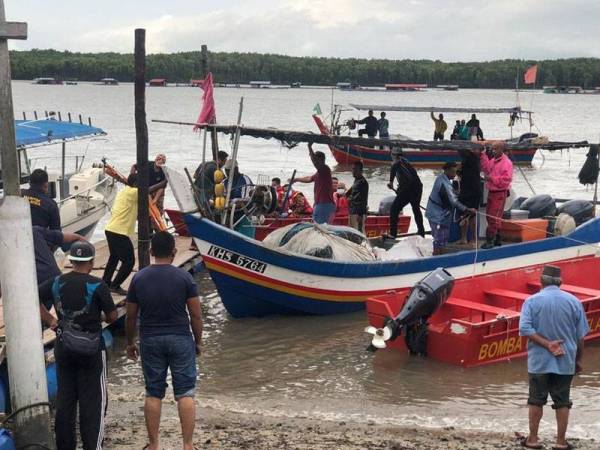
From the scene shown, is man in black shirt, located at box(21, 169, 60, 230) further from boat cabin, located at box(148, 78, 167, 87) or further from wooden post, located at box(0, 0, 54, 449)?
boat cabin, located at box(148, 78, 167, 87)

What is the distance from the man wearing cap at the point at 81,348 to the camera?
637 centimetres

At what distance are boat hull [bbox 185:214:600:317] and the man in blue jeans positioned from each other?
Answer: 529cm

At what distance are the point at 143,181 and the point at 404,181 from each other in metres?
5.10

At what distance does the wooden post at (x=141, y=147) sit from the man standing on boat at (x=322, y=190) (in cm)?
331

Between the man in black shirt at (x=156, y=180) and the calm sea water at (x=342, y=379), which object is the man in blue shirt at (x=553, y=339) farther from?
the man in black shirt at (x=156, y=180)

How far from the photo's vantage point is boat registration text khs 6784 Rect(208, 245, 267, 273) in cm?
1203

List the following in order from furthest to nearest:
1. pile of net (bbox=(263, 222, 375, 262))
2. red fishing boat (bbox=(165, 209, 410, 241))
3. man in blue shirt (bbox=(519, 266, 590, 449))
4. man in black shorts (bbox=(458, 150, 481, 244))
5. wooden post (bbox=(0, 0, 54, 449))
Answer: red fishing boat (bbox=(165, 209, 410, 241)) < man in black shorts (bbox=(458, 150, 481, 244)) < pile of net (bbox=(263, 222, 375, 262)) < man in blue shirt (bbox=(519, 266, 590, 449)) < wooden post (bbox=(0, 0, 54, 449))

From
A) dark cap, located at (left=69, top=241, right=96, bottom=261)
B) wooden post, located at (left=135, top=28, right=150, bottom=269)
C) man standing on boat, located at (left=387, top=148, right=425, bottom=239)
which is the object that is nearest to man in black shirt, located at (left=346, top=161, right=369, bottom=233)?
man standing on boat, located at (left=387, top=148, right=425, bottom=239)

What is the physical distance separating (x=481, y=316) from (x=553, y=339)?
3918 mm

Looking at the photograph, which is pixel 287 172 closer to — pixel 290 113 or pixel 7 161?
pixel 7 161

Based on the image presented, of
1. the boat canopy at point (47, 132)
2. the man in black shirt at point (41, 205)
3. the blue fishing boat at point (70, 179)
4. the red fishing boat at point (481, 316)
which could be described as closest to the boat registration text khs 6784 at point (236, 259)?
the red fishing boat at point (481, 316)

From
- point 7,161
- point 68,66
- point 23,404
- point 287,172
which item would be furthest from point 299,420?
point 68,66

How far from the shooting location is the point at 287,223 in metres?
16.8

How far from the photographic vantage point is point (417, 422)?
8781mm
